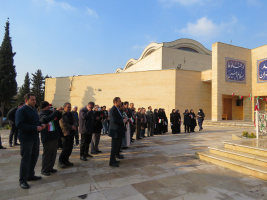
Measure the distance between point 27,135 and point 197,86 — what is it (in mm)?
19726

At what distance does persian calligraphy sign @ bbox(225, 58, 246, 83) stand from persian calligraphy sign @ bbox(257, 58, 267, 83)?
58.2 inches

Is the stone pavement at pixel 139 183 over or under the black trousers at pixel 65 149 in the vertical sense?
under

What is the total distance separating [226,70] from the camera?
59.6 ft

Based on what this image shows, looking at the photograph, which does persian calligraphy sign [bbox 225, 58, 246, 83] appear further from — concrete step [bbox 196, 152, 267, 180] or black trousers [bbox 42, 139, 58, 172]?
black trousers [bbox 42, 139, 58, 172]

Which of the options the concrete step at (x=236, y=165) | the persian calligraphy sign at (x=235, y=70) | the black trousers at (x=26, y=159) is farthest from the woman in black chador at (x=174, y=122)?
the persian calligraphy sign at (x=235, y=70)

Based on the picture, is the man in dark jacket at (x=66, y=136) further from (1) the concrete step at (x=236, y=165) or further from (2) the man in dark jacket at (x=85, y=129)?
(1) the concrete step at (x=236, y=165)

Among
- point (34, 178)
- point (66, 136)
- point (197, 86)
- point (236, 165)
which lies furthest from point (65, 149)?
point (197, 86)

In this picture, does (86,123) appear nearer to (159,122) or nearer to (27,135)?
(27,135)

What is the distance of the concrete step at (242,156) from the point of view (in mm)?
3720

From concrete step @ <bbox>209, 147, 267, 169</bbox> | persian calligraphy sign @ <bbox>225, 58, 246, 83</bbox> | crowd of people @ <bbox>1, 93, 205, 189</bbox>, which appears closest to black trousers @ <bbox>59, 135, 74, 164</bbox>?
crowd of people @ <bbox>1, 93, 205, 189</bbox>

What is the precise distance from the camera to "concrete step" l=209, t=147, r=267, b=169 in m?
3.72

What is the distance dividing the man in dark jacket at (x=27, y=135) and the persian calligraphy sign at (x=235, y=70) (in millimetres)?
19595

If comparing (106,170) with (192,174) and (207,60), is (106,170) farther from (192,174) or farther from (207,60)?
(207,60)

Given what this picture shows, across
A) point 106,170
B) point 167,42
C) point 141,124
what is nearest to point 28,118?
point 106,170
